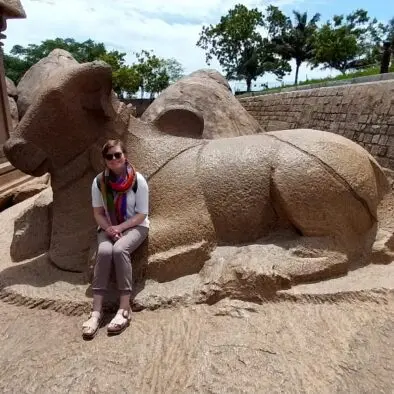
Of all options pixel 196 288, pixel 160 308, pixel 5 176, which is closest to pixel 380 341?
pixel 196 288

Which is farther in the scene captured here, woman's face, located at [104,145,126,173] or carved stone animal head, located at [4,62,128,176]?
carved stone animal head, located at [4,62,128,176]

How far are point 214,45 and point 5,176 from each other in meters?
35.2

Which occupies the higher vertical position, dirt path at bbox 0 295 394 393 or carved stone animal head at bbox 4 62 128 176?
carved stone animal head at bbox 4 62 128 176

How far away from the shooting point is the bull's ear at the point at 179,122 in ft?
9.86

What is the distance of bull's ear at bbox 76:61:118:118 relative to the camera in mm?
2571

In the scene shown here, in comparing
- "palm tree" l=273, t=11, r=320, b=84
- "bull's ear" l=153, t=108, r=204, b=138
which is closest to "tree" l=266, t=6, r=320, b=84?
"palm tree" l=273, t=11, r=320, b=84

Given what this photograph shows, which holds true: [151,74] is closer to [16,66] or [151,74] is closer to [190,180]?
[16,66]

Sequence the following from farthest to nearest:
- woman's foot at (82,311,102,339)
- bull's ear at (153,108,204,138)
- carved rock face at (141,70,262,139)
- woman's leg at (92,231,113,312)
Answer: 1. carved rock face at (141,70,262,139)
2. bull's ear at (153,108,204,138)
3. woman's leg at (92,231,113,312)
4. woman's foot at (82,311,102,339)

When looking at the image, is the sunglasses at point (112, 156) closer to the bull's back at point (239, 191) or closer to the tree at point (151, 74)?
the bull's back at point (239, 191)

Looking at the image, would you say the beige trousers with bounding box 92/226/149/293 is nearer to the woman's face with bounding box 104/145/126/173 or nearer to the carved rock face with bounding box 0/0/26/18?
the woman's face with bounding box 104/145/126/173

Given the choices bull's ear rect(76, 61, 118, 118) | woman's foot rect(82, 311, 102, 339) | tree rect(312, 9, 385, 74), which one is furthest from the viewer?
tree rect(312, 9, 385, 74)

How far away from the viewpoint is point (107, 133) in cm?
278

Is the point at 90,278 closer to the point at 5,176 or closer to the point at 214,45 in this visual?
the point at 5,176

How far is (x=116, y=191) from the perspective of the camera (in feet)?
8.16
